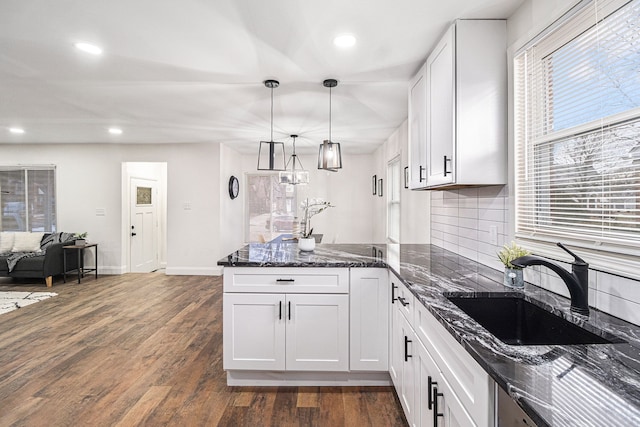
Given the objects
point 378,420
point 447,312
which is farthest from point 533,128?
point 378,420

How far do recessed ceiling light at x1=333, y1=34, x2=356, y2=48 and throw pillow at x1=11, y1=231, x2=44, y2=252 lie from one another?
20.2 feet

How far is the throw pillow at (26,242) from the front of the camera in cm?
571

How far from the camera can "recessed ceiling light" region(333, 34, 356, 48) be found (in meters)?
2.24

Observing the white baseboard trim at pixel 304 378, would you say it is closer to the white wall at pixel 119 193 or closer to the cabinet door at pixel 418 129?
the cabinet door at pixel 418 129

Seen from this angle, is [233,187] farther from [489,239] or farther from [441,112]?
[489,239]

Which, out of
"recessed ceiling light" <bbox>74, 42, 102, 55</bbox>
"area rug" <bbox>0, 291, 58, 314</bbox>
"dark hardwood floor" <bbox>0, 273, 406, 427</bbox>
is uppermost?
"recessed ceiling light" <bbox>74, 42, 102, 55</bbox>

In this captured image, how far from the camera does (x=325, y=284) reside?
7.82 ft

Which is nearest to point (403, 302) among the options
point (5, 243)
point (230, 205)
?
point (230, 205)

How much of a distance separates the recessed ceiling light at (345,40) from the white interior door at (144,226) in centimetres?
549

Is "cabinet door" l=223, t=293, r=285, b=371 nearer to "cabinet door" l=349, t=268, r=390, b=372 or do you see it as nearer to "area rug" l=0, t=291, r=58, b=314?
"cabinet door" l=349, t=268, r=390, b=372

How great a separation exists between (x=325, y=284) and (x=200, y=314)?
2.31 metres

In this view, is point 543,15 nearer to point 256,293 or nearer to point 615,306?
point 615,306

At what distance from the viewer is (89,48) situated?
241 cm

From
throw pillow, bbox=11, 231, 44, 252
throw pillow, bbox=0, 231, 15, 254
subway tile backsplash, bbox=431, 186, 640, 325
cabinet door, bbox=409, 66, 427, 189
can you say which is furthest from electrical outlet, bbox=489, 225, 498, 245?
throw pillow, bbox=0, 231, 15, 254
